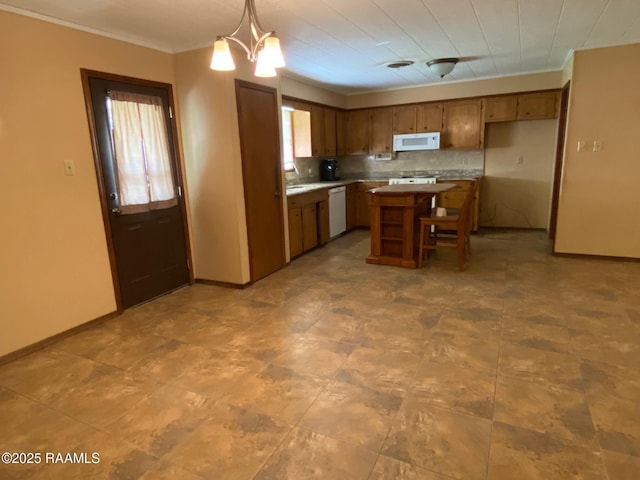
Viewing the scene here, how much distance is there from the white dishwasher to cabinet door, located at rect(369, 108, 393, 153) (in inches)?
44.2

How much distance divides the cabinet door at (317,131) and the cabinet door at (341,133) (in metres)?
0.59

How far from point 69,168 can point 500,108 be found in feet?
18.8

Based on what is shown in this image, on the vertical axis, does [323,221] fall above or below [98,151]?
below

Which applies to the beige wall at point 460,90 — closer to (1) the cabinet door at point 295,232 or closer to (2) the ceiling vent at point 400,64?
(2) the ceiling vent at point 400,64

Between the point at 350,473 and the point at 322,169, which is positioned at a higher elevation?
the point at 322,169

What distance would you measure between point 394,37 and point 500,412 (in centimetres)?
330

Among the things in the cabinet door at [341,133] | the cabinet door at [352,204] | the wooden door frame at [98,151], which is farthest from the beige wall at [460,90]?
the wooden door frame at [98,151]

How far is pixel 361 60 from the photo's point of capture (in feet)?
14.8

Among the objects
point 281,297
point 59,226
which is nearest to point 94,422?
point 59,226

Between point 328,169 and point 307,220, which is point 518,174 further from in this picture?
point 307,220

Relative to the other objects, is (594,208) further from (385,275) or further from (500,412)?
(500,412)

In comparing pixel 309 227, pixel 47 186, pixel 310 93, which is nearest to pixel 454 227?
pixel 309 227

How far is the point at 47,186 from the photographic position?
2.83 metres

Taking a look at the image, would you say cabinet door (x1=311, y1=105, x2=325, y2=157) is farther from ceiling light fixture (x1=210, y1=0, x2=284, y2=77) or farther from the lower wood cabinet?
ceiling light fixture (x1=210, y1=0, x2=284, y2=77)
